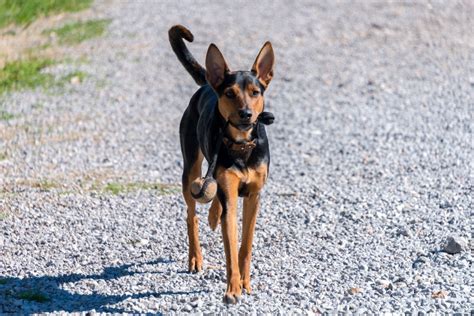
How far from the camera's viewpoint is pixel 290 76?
15.0 metres

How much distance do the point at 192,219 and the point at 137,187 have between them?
2.34 metres

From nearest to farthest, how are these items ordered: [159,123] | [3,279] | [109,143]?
[3,279], [109,143], [159,123]

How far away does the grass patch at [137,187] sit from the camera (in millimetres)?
9328

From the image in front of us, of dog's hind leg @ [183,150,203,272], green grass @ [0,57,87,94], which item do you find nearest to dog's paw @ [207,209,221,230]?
dog's hind leg @ [183,150,203,272]

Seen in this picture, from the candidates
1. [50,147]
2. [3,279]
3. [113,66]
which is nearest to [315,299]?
[3,279]

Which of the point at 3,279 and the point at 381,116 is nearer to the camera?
the point at 3,279

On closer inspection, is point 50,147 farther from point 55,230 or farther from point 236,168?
point 236,168

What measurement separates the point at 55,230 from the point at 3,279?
1.22m

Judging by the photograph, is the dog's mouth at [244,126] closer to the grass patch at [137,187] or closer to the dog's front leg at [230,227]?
the dog's front leg at [230,227]

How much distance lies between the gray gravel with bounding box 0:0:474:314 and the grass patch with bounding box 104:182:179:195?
11 cm

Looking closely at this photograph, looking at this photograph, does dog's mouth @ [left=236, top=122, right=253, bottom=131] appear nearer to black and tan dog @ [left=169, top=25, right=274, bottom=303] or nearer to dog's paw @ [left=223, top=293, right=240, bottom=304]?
black and tan dog @ [left=169, top=25, right=274, bottom=303]

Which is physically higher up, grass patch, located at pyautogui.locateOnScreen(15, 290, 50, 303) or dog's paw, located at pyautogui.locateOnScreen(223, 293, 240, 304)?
dog's paw, located at pyautogui.locateOnScreen(223, 293, 240, 304)

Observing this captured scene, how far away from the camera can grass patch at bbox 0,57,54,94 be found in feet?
46.2

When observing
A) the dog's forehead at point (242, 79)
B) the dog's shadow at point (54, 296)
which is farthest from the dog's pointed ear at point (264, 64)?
the dog's shadow at point (54, 296)
